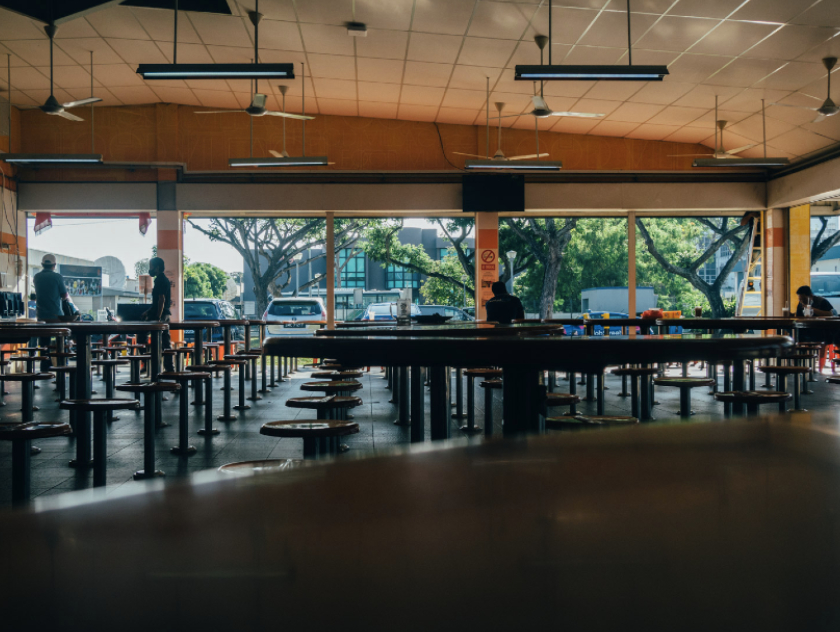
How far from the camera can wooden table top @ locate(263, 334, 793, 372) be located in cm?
110

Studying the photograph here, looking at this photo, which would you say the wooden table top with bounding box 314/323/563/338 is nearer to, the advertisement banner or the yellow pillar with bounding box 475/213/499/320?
the yellow pillar with bounding box 475/213/499/320

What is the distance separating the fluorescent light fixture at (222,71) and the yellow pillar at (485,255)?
466 centimetres

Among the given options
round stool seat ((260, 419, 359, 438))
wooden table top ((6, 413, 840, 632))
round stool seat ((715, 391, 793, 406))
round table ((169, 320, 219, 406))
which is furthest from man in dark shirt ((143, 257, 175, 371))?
wooden table top ((6, 413, 840, 632))

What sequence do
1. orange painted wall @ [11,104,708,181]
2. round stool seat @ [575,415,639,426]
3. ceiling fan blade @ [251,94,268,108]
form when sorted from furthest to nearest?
orange painted wall @ [11,104,708,181] < ceiling fan blade @ [251,94,268,108] < round stool seat @ [575,415,639,426]

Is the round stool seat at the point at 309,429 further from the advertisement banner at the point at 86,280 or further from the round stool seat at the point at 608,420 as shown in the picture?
the advertisement banner at the point at 86,280

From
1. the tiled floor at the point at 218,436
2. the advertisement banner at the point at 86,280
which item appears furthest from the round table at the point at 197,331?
the advertisement banner at the point at 86,280

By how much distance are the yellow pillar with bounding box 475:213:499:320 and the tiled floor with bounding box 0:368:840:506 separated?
2837 millimetres

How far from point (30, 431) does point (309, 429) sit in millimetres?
809

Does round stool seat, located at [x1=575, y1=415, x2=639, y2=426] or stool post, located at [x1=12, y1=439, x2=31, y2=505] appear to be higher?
round stool seat, located at [x1=575, y1=415, x2=639, y2=426]

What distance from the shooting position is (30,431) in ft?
6.03

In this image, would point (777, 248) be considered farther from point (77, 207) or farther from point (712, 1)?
point (77, 207)

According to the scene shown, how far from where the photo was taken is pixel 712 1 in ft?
16.8

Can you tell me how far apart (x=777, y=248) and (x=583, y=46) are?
5286mm

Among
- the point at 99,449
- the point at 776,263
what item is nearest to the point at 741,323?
the point at 99,449
